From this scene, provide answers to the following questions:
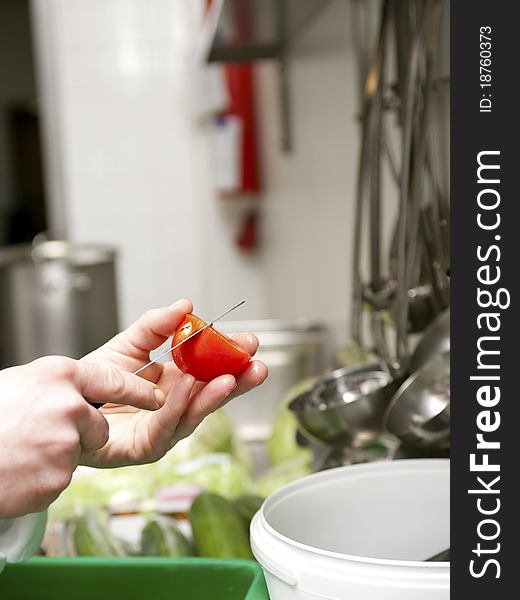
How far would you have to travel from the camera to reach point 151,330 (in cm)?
68

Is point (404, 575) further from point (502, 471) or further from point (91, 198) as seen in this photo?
point (91, 198)

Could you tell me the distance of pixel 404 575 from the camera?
519 millimetres

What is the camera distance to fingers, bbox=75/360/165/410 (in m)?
0.53

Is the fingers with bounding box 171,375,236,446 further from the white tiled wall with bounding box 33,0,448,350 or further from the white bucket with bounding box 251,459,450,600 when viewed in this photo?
the white tiled wall with bounding box 33,0,448,350

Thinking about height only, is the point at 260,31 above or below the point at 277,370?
above

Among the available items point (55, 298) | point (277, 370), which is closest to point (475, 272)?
point (277, 370)

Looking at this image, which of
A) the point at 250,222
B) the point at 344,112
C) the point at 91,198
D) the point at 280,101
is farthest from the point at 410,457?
the point at 91,198

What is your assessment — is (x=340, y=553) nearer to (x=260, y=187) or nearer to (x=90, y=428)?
(x=90, y=428)

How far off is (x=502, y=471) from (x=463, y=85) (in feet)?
0.74

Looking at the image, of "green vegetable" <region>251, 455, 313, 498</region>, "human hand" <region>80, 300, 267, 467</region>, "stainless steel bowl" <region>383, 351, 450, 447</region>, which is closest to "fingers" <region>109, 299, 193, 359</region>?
"human hand" <region>80, 300, 267, 467</region>

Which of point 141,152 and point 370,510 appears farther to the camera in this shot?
point 141,152

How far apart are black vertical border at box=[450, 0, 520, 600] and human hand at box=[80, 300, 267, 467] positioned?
7.0 inches

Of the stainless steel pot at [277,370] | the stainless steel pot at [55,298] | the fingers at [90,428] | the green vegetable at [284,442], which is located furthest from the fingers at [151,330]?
the stainless steel pot at [55,298]

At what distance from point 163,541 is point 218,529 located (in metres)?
0.07
